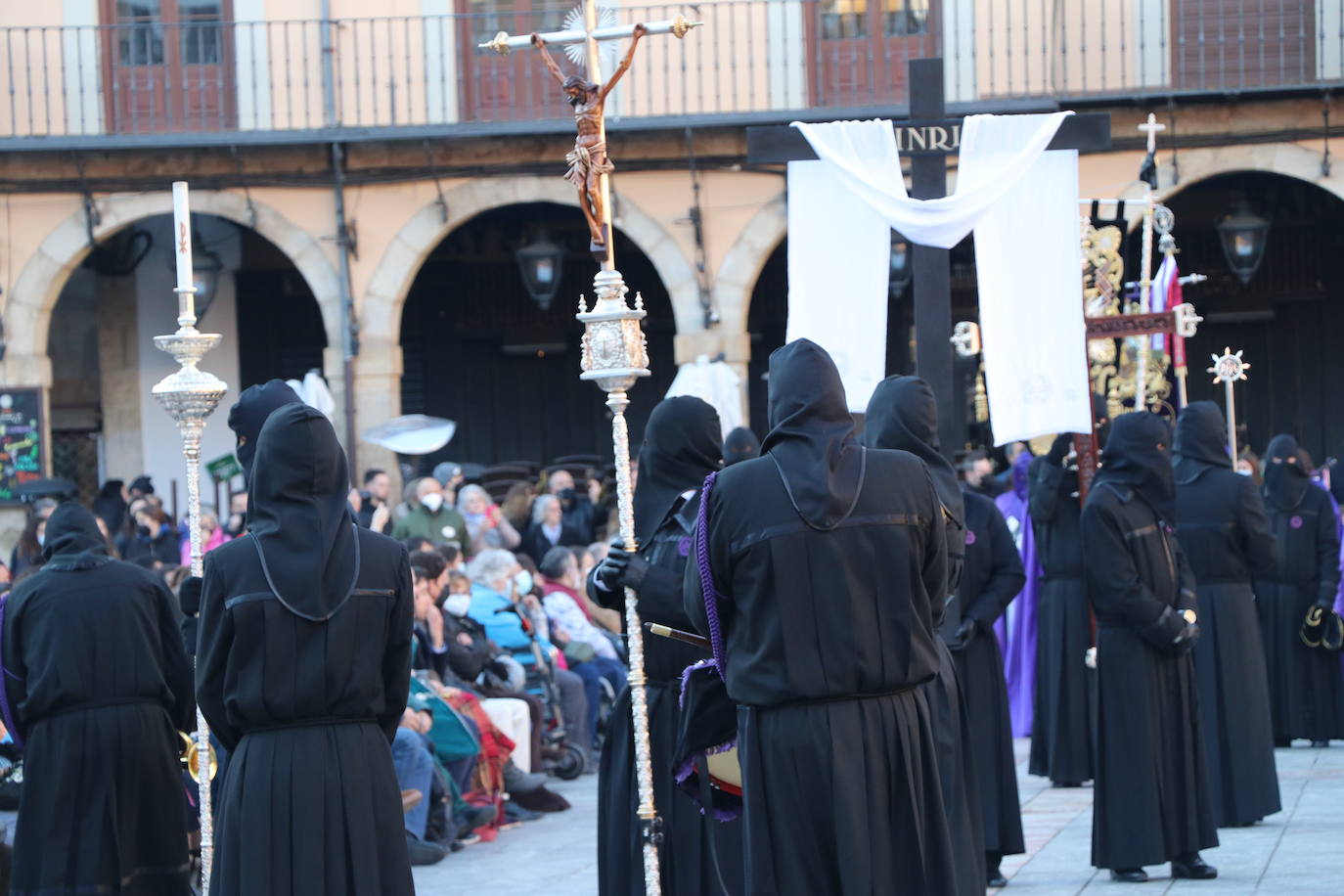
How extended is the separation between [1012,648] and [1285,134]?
22.3 feet

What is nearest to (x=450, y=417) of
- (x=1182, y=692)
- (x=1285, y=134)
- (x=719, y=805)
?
(x=1285, y=134)

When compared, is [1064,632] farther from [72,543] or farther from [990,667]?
[72,543]

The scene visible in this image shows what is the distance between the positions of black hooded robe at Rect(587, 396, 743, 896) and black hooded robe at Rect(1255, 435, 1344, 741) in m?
7.06

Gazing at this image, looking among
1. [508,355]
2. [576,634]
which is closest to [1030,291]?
[576,634]

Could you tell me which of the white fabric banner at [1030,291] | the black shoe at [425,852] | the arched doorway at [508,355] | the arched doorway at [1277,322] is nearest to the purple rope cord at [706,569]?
the white fabric banner at [1030,291]

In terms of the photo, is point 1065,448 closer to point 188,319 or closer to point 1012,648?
point 1012,648

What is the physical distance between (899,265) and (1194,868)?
414 inches

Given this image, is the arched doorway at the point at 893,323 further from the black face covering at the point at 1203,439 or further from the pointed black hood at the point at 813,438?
the pointed black hood at the point at 813,438

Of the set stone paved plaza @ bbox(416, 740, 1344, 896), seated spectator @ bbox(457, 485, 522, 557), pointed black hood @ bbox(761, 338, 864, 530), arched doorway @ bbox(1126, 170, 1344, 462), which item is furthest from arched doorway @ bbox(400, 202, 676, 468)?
pointed black hood @ bbox(761, 338, 864, 530)

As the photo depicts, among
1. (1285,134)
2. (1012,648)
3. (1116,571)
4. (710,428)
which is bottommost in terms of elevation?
(1012,648)

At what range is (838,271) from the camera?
910 centimetres

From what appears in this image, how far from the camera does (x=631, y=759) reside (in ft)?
21.6

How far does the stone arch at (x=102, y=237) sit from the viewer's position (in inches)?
723

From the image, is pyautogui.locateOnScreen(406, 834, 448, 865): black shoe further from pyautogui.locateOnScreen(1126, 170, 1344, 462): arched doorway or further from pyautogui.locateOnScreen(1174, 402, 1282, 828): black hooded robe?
pyautogui.locateOnScreen(1126, 170, 1344, 462): arched doorway
